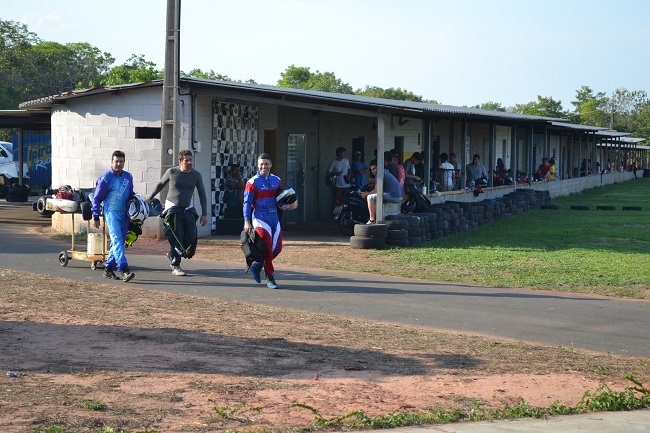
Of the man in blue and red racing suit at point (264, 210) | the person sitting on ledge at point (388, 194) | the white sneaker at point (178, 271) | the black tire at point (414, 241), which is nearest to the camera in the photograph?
the man in blue and red racing suit at point (264, 210)

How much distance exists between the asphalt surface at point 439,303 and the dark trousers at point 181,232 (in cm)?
40

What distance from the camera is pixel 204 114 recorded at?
19.6m

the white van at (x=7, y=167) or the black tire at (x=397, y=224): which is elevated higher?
the white van at (x=7, y=167)

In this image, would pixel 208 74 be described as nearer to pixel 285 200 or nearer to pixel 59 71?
pixel 59 71

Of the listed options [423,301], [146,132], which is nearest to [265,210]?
[423,301]

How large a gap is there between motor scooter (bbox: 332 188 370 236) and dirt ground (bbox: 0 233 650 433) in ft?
29.7

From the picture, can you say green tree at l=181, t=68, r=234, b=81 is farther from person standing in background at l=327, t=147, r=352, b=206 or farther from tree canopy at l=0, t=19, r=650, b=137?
person standing in background at l=327, t=147, r=352, b=206

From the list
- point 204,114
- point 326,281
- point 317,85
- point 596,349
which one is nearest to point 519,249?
point 326,281

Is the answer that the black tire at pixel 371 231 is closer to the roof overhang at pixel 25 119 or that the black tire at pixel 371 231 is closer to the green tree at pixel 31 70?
the roof overhang at pixel 25 119

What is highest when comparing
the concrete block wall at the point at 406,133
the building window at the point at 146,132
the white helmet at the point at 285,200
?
the concrete block wall at the point at 406,133

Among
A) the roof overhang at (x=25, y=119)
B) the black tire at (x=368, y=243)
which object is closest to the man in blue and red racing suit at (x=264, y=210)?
the black tire at (x=368, y=243)

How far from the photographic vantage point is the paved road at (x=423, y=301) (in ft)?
32.7

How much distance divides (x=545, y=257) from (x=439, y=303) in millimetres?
5175

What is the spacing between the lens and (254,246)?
12.6m
